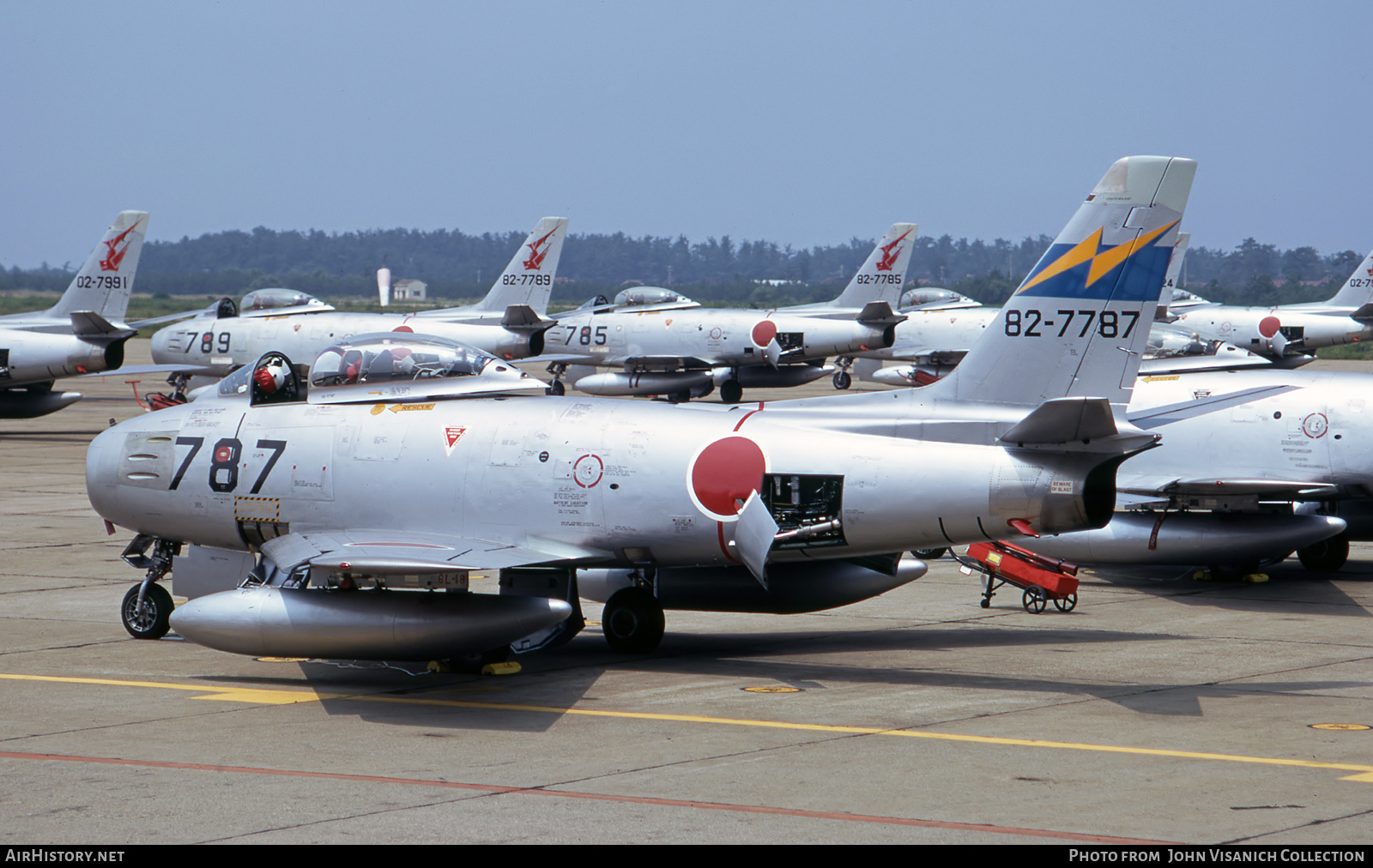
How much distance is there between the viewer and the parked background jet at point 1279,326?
170 feet

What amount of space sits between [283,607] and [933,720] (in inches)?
203

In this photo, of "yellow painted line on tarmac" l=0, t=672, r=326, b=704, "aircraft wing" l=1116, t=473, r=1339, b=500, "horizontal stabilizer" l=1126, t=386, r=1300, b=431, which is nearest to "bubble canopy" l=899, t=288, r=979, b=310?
"horizontal stabilizer" l=1126, t=386, r=1300, b=431

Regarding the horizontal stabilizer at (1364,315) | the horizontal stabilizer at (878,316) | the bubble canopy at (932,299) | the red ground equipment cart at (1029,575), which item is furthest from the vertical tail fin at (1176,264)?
the horizontal stabilizer at (1364,315)

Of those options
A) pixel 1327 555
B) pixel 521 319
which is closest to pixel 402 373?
pixel 1327 555

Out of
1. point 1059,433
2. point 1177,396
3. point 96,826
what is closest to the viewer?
point 96,826

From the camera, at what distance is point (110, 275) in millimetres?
39938

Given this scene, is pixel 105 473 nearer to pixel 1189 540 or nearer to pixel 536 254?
pixel 1189 540

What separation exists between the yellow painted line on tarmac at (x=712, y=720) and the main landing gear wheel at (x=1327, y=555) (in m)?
10.4

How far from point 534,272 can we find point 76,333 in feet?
49.2

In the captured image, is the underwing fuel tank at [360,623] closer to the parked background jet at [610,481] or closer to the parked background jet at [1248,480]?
the parked background jet at [610,481]

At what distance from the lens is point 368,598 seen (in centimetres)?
1236

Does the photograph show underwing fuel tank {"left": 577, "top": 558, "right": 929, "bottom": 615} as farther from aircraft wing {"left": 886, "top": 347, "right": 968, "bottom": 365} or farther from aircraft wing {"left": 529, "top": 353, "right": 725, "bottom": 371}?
aircraft wing {"left": 529, "top": 353, "right": 725, "bottom": 371}

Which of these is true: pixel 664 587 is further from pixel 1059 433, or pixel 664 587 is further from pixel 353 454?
pixel 1059 433
